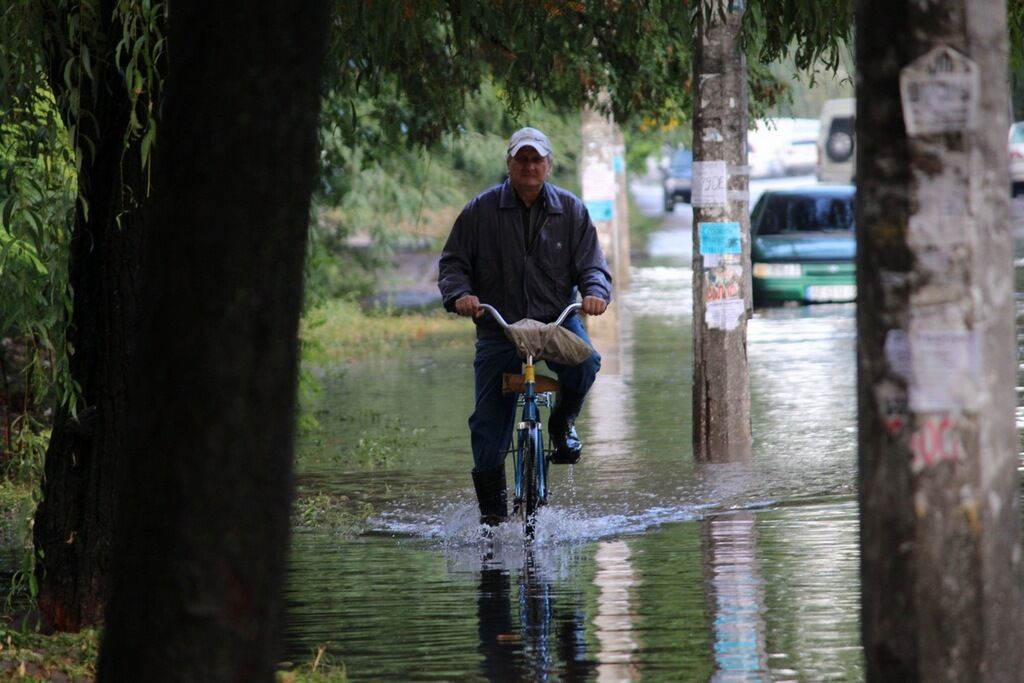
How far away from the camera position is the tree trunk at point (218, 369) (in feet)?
14.7

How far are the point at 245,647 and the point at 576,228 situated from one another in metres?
5.72

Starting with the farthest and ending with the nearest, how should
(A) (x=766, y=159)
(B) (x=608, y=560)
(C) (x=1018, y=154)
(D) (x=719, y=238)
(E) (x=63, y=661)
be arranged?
(A) (x=766, y=159)
(C) (x=1018, y=154)
(D) (x=719, y=238)
(B) (x=608, y=560)
(E) (x=63, y=661)

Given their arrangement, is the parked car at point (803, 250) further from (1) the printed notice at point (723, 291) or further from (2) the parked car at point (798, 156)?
(2) the parked car at point (798, 156)

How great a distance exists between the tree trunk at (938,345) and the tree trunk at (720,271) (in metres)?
7.99

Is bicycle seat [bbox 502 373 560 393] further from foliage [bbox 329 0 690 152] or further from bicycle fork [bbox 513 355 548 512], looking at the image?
foliage [bbox 329 0 690 152]

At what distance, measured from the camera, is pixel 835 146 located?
5406 cm

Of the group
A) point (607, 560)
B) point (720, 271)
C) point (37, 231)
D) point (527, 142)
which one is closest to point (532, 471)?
point (607, 560)

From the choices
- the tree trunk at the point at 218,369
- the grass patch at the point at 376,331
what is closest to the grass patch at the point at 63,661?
the tree trunk at the point at 218,369

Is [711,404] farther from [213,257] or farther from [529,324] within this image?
[213,257]

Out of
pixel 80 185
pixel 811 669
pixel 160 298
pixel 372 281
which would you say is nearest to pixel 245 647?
pixel 160 298

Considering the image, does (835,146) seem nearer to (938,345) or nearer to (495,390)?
(495,390)

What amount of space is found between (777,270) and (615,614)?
19040mm

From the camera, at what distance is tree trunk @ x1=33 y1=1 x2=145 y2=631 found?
7.93 metres

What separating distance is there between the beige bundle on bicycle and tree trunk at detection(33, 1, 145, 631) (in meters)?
2.24
